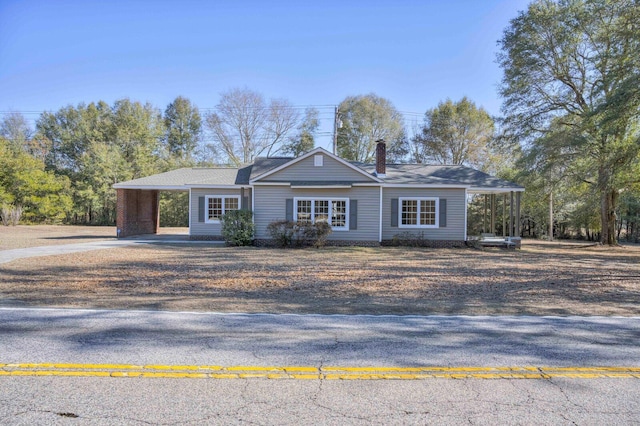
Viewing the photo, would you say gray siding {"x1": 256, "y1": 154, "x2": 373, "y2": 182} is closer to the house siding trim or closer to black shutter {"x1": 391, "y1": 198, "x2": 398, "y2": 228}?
the house siding trim

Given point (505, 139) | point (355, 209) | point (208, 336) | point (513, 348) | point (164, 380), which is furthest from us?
point (505, 139)

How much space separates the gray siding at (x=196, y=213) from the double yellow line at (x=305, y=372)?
1724 centimetres

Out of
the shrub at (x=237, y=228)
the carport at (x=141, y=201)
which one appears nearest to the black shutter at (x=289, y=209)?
the shrub at (x=237, y=228)

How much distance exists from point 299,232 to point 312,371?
48.5 ft

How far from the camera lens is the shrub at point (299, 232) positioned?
61.5 feet

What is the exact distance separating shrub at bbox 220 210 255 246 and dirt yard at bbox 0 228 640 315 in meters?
3.82

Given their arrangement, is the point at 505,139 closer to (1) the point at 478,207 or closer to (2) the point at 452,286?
(1) the point at 478,207

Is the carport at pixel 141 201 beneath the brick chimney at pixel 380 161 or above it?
beneath

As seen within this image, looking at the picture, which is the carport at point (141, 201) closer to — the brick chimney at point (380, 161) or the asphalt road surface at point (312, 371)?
the brick chimney at point (380, 161)

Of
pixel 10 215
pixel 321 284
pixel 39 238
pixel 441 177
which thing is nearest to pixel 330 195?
pixel 441 177

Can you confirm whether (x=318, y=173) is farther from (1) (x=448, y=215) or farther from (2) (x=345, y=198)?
(1) (x=448, y=215)

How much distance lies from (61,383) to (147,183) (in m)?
19.9

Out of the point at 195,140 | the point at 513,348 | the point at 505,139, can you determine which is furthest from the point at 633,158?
the point at 195,140

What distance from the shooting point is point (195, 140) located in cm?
4841
